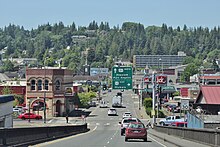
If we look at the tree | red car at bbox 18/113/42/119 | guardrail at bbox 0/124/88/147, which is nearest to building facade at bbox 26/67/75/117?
red car at bbox 18/113/42/119

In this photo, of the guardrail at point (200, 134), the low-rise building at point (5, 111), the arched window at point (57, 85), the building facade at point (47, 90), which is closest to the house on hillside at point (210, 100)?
the guardrail at point (200, 134)

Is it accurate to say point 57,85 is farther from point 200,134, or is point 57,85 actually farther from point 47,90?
point 200,134

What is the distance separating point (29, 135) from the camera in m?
36.7

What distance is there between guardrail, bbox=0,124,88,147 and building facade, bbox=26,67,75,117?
38827 millimetres

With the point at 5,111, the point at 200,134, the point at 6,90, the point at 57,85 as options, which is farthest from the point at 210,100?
the point at 6,90

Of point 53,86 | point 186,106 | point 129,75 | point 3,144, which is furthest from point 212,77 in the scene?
point 3,144

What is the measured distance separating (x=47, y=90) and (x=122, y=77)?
24.8 metres

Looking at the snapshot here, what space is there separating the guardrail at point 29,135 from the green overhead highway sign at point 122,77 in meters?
17.8

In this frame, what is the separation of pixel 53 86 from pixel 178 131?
50.1 metres

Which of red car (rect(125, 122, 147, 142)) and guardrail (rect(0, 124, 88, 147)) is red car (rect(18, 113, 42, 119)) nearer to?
guardrail (rect(0, 124, 88, 147))

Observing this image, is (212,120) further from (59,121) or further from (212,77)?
(212,77)

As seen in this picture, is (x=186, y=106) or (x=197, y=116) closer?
(x=197, y=116)

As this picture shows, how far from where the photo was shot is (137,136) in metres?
42.8

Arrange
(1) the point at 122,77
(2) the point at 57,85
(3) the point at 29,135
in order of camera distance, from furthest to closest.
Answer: (2) the point at 57,85
(1) the point at 122,77
(3) the point at 29,135
